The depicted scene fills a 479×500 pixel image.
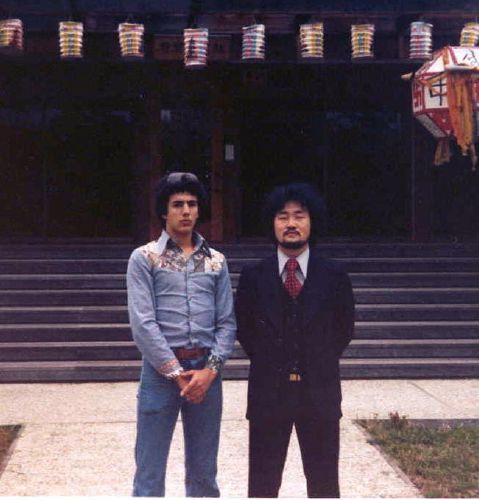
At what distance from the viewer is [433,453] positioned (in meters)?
6.14

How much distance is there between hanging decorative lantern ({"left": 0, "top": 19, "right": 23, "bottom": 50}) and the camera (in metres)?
11.2

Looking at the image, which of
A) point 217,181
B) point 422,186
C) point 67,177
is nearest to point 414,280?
point 422,186

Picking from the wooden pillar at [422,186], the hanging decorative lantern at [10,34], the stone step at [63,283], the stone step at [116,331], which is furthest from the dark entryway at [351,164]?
the hanging decorative lantern at [10,34]

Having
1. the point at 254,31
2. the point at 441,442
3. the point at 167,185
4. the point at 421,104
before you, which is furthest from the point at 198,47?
the point at 167,185

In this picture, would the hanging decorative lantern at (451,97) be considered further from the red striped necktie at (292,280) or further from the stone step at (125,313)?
the red striped necktie at (292,280)

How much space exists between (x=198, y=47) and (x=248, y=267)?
728 cm

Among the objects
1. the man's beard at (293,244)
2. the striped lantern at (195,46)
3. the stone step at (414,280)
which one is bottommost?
the stone step at (414,280)

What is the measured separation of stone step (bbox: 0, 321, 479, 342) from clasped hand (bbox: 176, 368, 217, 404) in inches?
225

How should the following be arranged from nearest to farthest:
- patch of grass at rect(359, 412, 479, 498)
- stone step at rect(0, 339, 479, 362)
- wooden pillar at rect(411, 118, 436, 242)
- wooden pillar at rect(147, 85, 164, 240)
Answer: patch of grass at rect(359, 412, 479, 498) → stone step at rect(0, 339, 479, 362) → wooden pillar at rect(147, 85, 164, 240) → wooden pillar at rect(411, 118, 436, 242)

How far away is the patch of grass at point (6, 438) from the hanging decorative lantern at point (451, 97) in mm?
3978

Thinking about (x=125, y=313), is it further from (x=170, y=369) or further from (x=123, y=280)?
(x=170, y=369)

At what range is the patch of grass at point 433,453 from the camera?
216 inches

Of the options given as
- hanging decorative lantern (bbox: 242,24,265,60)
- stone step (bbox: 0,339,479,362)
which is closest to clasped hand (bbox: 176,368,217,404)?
stone step (bbox: 0,339,479,362)

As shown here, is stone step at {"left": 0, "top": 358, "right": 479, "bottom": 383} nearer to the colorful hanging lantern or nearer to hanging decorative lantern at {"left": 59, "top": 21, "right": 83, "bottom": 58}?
the colorful hanging lantern
